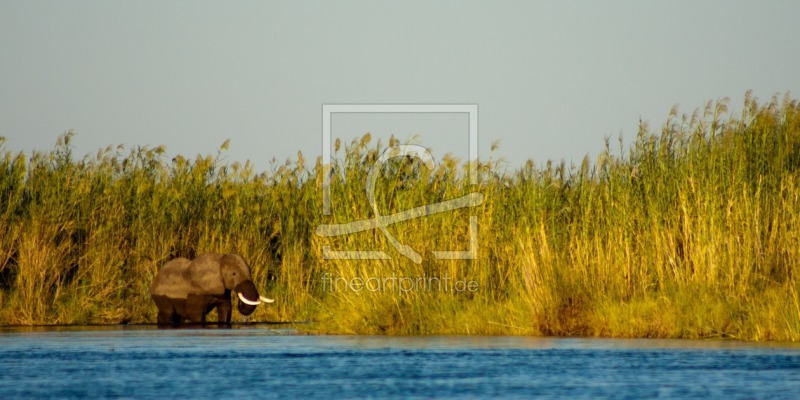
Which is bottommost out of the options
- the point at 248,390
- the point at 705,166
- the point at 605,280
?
the point at 248,390

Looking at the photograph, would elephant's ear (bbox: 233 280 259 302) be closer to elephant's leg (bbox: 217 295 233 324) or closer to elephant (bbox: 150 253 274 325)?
elephant (bbox: 150 253 274 325)

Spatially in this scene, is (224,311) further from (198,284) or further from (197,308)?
(198,284)

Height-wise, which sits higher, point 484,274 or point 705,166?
point 705,166

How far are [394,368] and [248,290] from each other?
7.57 meters

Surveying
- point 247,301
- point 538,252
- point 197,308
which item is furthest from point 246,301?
point 538,252

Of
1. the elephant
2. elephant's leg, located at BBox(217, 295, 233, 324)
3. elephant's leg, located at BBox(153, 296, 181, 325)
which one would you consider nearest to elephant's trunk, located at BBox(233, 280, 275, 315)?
the elephant

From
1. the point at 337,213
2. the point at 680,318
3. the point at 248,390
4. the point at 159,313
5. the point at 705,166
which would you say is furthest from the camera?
the point at 159,313

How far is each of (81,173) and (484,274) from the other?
749cm

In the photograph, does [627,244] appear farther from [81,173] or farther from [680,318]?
[81,173]

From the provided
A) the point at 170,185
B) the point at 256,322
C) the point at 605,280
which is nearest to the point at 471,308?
the point at 605,280

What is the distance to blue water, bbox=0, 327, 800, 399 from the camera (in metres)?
10.7

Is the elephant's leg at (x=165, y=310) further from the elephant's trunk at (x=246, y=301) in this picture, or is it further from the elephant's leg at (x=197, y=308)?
the elephant's trunk at (x=246, y=301)

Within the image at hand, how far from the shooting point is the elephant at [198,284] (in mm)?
19656

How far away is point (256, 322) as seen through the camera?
68.1 feet
